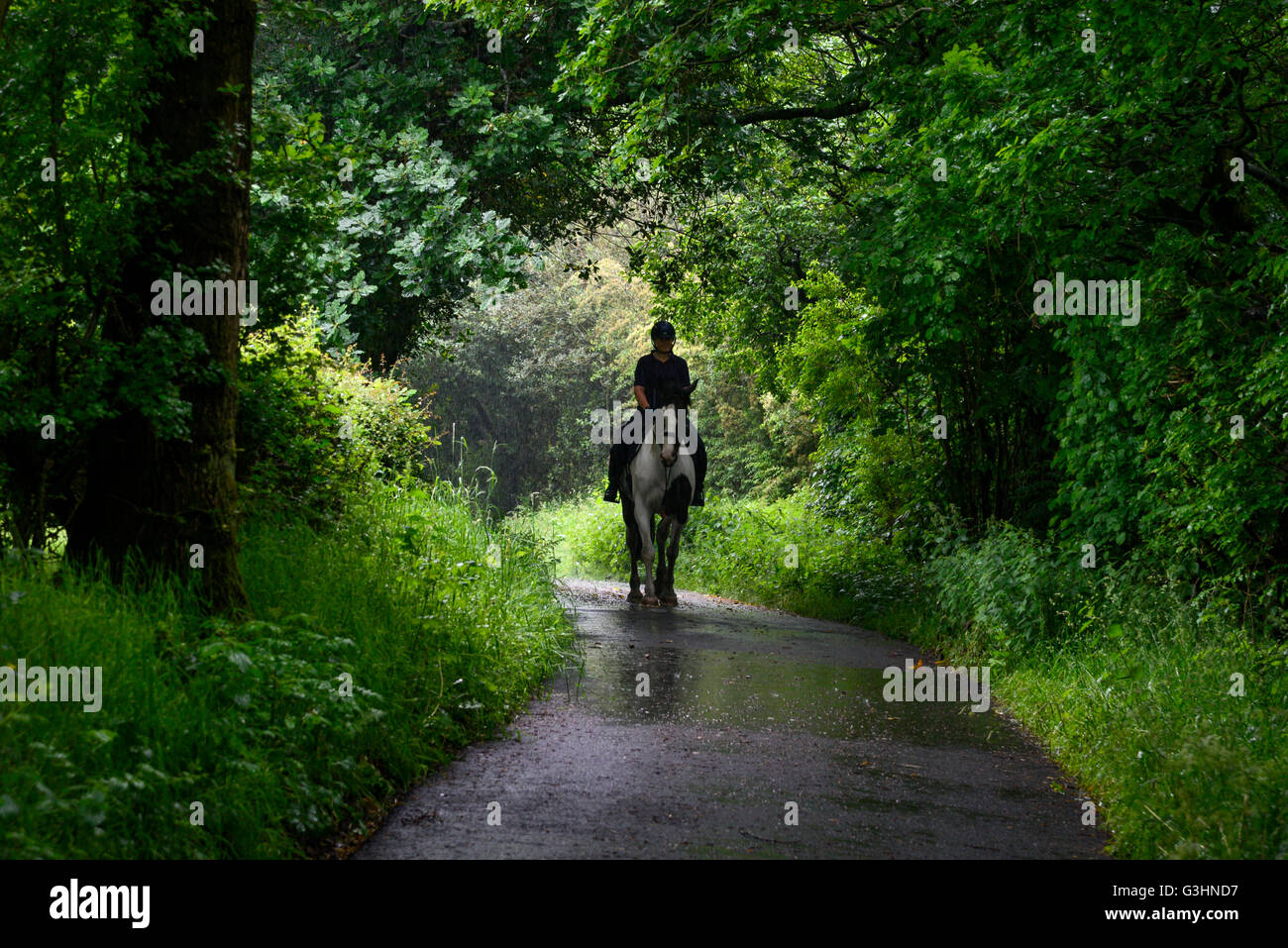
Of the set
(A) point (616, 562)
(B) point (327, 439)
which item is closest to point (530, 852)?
(B) point (327, 439)

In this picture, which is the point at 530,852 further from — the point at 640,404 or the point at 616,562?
the point at 616,562

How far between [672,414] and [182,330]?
9613mm

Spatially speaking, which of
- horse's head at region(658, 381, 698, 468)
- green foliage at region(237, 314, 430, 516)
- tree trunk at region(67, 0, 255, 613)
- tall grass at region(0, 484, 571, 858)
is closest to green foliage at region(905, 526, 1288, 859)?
tall grass at region(0, 484, 571, 858)

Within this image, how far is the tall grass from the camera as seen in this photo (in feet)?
14.7

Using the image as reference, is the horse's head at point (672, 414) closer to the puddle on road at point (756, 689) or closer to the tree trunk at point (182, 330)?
the puddle on road at point (756, 689)

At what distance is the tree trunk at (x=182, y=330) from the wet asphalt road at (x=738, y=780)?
2.02 metres

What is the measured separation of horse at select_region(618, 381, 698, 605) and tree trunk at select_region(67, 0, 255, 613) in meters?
9.09

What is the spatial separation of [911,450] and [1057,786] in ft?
38.8

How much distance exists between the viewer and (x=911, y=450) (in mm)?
18828

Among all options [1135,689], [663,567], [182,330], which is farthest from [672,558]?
[182,330]

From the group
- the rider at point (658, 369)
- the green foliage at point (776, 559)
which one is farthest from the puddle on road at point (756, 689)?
the green foliage at point (776, 559)

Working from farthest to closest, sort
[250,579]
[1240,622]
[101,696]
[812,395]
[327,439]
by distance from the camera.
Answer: [812,395], [327,439], [1240,622], [250,579], [101,696]

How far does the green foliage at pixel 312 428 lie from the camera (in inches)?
392

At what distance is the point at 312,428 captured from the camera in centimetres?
1127
